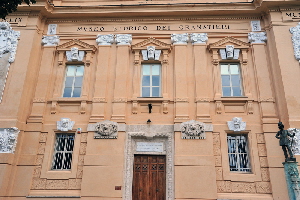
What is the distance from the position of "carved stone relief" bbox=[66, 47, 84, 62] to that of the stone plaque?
184 inches

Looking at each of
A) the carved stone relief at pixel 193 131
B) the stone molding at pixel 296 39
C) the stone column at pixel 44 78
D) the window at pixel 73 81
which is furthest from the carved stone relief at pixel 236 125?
the stone column at pixel 44 78

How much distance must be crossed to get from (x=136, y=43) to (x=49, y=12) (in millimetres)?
4391

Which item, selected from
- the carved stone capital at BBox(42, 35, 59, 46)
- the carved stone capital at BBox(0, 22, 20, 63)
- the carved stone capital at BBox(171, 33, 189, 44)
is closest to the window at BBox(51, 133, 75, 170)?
the carved stone capital at BBox(0, 22, 20, 63)

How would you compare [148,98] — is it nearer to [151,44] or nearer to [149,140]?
[149,140]

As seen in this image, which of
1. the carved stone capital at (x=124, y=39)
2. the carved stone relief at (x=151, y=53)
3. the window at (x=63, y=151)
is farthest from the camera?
the carved stone capital at (x=124, y=39)

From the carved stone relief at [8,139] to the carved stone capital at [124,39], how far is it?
18.4 feet

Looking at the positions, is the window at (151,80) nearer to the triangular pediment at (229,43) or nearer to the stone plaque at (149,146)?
the stone plaque at (149,146)

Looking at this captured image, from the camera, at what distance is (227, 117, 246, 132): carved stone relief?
9836mm

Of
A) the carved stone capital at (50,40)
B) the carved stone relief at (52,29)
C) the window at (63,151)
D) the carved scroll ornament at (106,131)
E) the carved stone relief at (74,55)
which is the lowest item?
the window at (63,151)

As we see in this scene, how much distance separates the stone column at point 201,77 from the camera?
10.1 meters

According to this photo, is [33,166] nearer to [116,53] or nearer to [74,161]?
[74,161]

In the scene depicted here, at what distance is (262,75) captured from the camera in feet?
34.8

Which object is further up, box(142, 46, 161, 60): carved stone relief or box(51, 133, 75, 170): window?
box(142, 46, 161, 60): carved stone relief

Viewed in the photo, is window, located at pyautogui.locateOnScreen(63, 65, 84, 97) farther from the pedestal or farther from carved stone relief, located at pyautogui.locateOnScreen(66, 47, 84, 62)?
the pedestal
